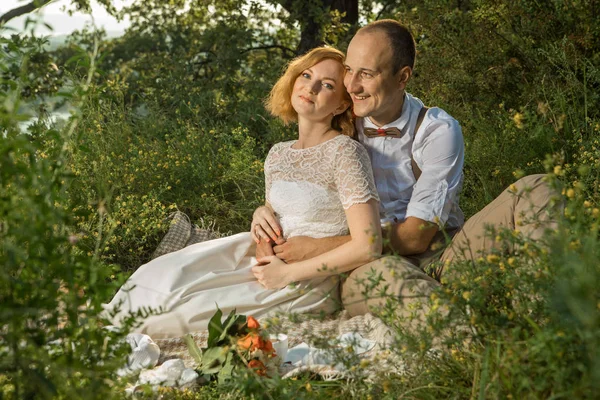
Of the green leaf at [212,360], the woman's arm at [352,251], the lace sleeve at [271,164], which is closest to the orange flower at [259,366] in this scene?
the green leaf at [212,360]

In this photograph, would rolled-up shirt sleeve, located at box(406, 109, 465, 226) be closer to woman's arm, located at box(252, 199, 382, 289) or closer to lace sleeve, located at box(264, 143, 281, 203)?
woman's arm, located at box(252, 199, 382, 289)

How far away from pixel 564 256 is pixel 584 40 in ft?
16.4

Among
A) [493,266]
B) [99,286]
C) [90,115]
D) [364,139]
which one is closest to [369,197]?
[364,139]

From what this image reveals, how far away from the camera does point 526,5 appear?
661 cm

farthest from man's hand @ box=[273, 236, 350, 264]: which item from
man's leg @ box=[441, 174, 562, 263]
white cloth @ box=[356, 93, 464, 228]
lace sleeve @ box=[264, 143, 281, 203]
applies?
man's leg @ box=[441, 174, 562, 263]

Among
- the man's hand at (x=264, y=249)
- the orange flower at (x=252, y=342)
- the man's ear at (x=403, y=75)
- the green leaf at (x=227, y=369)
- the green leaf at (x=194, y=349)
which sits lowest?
the green leaf at (x=194, y=349)

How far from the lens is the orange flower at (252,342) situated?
3.03 metres

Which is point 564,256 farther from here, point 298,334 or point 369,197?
point 298,334

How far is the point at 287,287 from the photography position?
3816 mm

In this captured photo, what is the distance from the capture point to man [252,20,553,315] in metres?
3.67

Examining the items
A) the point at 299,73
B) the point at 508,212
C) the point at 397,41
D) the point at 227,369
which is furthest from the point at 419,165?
the point at 227,369

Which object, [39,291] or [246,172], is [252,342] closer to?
[39,291]

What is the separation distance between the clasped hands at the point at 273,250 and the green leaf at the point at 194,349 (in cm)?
54

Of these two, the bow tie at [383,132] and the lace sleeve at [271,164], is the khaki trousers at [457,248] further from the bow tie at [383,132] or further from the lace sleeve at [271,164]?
the lace sleeve at [271,164]
